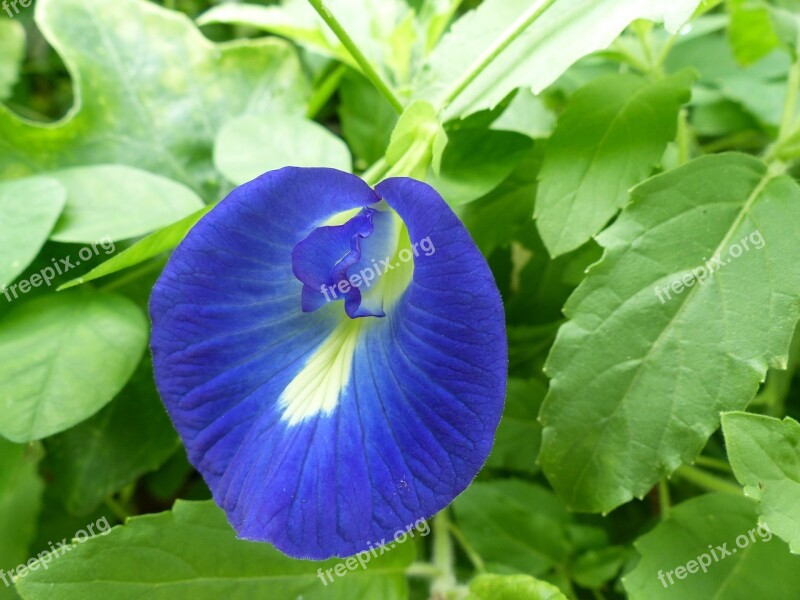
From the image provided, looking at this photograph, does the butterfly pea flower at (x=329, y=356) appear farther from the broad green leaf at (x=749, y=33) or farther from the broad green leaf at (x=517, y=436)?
the broad green leaf at (x=749, y=33)

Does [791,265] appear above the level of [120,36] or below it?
below

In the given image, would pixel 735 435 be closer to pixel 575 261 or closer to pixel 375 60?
pixel 575 261

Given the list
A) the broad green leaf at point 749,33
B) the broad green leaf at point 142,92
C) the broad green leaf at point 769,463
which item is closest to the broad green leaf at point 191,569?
the broad green leaf at point 769,463

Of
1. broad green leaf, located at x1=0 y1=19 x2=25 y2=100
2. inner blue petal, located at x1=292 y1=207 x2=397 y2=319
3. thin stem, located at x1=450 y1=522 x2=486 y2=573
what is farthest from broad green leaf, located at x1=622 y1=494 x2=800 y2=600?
broad green leaf, located at x1=0 y1=19 x2=25 y2=100

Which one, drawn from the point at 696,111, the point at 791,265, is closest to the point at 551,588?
the point at 791,265

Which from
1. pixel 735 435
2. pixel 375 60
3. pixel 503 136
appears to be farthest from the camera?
pixel 375 60

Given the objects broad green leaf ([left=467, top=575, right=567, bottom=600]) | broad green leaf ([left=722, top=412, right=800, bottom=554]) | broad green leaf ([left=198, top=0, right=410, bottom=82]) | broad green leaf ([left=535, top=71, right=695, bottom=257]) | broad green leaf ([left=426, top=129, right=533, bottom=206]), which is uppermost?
broad green leaf ([left=198, top=0, right=410, bottom=82])

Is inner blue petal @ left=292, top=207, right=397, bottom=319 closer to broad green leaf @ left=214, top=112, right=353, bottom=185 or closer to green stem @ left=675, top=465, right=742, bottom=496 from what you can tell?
broad green leaf @ left=214, top=112, right=353, bottom=185
